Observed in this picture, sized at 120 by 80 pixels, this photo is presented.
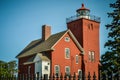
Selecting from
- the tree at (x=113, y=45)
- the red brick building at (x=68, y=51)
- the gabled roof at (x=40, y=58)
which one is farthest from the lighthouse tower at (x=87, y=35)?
the tree at (x=113, y=45)

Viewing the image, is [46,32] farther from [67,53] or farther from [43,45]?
[67,53]

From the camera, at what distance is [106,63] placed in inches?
1180

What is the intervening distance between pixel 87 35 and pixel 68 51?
5111mm

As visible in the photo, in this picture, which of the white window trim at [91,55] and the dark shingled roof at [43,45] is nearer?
the dark shingled roof at [43,45]

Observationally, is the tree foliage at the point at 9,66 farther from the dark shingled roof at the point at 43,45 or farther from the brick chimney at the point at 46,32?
the brick chimney at the point at 46,32

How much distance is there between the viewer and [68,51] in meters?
45.1

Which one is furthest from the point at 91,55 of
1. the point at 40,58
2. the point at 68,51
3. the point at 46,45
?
the point at 40,58

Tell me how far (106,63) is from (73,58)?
15.7 metres

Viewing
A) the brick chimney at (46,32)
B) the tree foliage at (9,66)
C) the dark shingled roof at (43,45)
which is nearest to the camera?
the tree foliage at (9,66)

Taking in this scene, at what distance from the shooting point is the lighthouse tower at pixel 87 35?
47.1 meters

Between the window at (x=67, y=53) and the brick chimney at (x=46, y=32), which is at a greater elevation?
the brick chimney at (x=46, y=32)

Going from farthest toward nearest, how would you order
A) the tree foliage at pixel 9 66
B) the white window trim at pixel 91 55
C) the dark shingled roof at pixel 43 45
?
1. the white window trim at pixel 91 55
2. the dark shingled roof at pixel 43 45
3. the tree foliage at pixel 9 66

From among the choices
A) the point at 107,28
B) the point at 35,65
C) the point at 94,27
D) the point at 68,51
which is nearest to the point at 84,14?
the point at 94,27

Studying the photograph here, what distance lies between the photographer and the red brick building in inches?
1720
